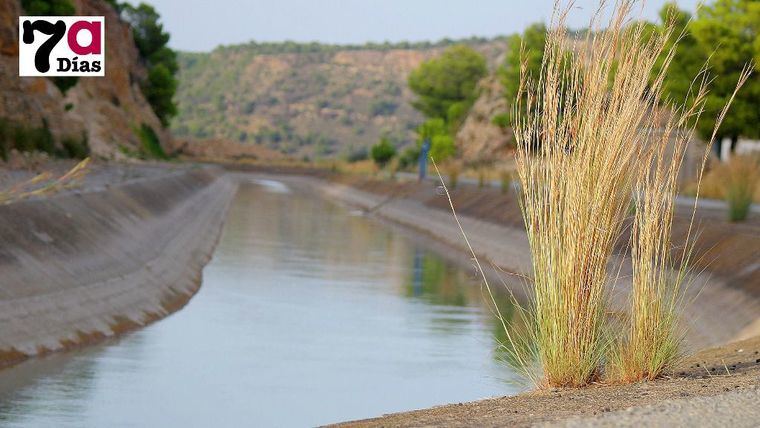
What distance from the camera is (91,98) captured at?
68.6 m

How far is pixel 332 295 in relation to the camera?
2497 cm

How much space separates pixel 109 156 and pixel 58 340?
45265mm

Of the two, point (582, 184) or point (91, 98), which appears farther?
point (91, 98)

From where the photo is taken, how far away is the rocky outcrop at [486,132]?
84000mm

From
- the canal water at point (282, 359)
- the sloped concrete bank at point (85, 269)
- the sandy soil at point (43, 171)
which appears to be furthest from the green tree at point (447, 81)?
the canal water at point (282, 359)

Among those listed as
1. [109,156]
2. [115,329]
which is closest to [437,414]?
[115,329]

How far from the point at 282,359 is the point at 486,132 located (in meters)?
70.5

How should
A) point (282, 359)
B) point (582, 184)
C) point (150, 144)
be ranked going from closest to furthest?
point (582, 184)
point (282, 359)
point (150, 144)

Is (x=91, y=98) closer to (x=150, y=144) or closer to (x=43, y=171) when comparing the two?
(x=150, y=144)

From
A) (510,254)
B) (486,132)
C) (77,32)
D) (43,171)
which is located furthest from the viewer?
(486,132)

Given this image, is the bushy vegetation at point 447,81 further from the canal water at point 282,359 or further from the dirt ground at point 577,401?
the dirt ground at point 577,401

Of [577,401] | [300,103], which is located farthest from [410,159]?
[577,401]

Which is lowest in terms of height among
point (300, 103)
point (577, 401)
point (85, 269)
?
point (300, 103)

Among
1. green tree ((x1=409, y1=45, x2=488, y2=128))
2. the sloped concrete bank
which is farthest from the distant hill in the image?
the sloped concrete bank
